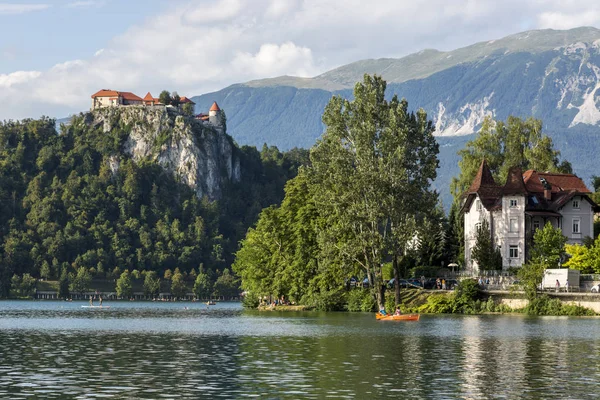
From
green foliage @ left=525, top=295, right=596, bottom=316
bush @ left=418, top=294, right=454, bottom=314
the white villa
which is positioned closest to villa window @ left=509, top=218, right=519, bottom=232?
the white villa

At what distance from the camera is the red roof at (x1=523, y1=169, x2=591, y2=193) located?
13462 centimetres

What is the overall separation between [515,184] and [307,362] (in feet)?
266

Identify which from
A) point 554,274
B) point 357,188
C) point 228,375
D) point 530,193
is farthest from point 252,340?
point 530,193

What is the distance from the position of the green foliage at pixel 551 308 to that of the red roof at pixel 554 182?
29022 millimetres

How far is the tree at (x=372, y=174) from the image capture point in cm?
10712

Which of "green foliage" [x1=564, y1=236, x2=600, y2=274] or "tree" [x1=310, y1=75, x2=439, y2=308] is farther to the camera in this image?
"green foliage" [x1=564, y1=236, x2=600, y2=274]

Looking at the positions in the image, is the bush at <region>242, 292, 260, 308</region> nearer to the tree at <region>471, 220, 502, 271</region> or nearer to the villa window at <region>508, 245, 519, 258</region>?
the tree at <region>471, 220, 502, 271</region>

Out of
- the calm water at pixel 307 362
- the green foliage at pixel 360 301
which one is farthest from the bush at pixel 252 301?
the calm water at pixel 307 362

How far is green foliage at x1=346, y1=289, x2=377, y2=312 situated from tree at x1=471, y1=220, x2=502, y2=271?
1431 centimetres

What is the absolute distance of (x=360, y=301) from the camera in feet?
395

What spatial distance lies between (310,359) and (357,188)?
53.6 metres

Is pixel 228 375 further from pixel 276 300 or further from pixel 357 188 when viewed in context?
pixel 276 300

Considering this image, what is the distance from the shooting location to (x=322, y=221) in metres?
121

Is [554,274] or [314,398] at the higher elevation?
[554,274]
